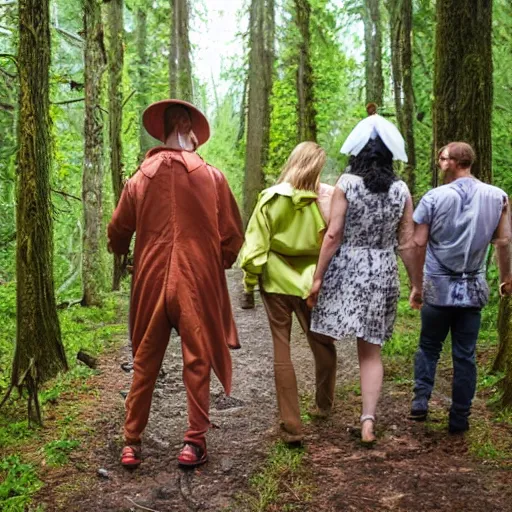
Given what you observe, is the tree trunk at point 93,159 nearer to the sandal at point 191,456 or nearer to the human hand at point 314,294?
the human hand at point 314,294

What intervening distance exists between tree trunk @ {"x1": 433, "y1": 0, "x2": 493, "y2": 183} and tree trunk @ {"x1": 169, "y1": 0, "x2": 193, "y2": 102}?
8511mm

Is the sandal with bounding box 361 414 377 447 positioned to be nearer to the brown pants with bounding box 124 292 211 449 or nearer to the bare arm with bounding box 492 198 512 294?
the brown pants with bounding box 124 292 211 449

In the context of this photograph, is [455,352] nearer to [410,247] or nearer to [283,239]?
[410,247]

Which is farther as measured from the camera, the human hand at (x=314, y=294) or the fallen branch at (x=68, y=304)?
the fallen branch at (x=68, y=304)

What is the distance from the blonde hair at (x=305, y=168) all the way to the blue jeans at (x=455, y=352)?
1.29 meters

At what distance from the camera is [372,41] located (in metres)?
14.7

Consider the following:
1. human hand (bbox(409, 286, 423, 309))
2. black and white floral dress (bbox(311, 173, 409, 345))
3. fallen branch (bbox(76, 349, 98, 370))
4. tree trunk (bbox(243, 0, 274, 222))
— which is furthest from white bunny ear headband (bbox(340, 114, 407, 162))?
tree trunk (bbox(243, 0, 274, 222))

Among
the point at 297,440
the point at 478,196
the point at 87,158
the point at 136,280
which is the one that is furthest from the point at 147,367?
the point at 87,158

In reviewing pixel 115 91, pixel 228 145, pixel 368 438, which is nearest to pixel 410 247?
pixel 368 438

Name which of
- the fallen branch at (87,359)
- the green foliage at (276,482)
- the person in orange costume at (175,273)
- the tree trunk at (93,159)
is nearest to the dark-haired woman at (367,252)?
the green foliage at (276,482)

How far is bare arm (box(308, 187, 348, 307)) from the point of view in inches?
175

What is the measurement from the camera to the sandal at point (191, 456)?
4.11 m

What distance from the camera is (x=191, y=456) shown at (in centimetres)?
412

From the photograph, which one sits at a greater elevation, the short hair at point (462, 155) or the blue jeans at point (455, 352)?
the short hair at point (462, 155)
